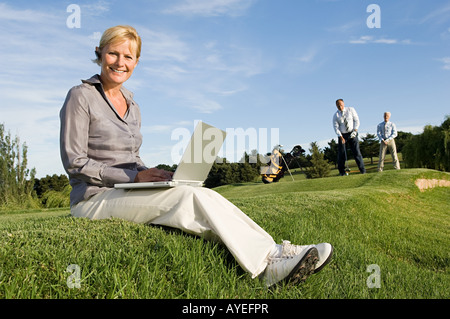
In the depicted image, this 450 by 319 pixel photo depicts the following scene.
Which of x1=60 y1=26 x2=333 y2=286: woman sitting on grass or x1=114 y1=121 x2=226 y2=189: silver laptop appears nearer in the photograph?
x1=60 y1=26 x2=333 y2=286: woman sitting on grass

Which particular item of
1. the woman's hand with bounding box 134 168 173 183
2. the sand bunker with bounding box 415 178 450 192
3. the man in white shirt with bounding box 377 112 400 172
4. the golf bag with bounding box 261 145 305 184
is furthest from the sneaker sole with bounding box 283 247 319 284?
the golf bag with bounding box 261 145 305 184

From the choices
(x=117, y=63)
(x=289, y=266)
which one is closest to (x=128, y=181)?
(x=117, y=63)

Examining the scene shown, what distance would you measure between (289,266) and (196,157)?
1057 mm

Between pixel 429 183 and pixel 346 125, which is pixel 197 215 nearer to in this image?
pixel 346 125

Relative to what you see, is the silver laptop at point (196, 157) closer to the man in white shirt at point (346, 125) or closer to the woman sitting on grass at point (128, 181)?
the woman sitting on grass at point (128, 181)

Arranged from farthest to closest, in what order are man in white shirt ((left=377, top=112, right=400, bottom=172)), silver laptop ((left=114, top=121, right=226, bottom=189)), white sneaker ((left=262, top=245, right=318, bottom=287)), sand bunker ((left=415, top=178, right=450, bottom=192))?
man in white shirt ((left=377, top=112, right=400, bottom=172)) → sand bunker ((left=415, top=178, right=450, bottom=192)) → silver laptop ((left=114, top=121, right=226, bottom=189)) → white sneaker ((left=262, top=245, right=318, bottom=287))

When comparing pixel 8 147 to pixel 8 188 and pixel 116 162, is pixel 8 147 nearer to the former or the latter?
pixel 8 188

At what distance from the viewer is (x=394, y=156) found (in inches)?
604

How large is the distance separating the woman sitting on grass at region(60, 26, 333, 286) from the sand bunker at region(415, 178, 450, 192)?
36.5ft

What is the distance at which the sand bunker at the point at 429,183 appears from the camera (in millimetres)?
11948

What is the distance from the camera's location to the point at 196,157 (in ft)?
8.99

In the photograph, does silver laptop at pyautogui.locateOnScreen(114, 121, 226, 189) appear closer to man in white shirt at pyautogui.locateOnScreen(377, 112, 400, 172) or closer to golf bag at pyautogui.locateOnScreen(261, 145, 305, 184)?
man in white shirt at pyautogui.locateOnScreen(377, 112, 400, 172)

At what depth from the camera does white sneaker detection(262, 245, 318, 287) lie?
7.56 ft
